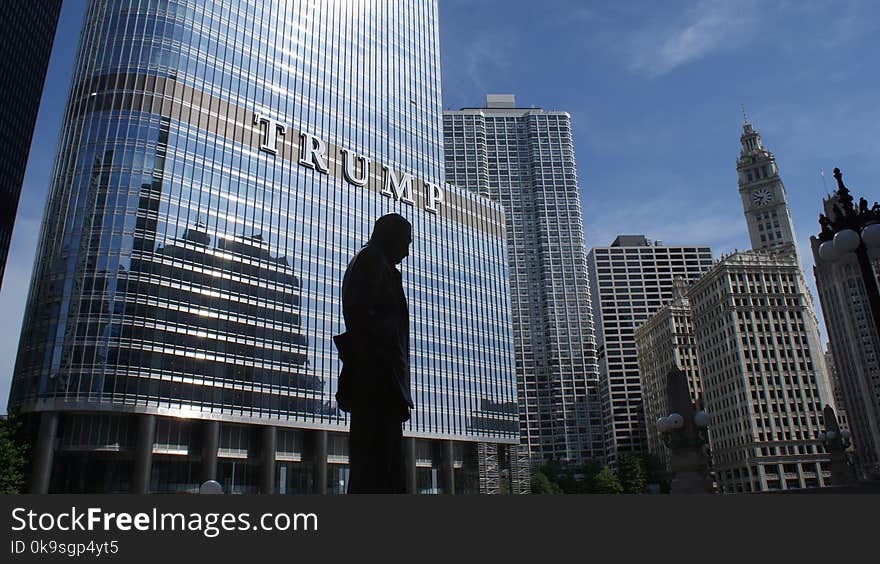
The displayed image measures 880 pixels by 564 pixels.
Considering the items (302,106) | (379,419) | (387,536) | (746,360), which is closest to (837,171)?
(379,419)

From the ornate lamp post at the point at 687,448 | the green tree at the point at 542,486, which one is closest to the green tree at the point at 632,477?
the green tree at the point at 542,486

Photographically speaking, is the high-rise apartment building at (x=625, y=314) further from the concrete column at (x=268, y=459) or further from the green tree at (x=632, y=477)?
the concrete column at (x=268, y=459)

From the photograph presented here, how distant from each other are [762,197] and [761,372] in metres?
64.6

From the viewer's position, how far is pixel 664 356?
14650 centimetres

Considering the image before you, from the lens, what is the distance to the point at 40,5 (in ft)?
435

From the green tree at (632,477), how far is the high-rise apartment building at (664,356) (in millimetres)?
23374

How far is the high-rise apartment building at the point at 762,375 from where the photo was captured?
105562mm

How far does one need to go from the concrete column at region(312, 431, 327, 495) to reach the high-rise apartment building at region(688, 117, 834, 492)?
76660mm

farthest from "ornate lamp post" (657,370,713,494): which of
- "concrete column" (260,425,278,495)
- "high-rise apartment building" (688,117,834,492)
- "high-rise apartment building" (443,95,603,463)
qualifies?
"high-rise apartment building" (443,95,603,463)

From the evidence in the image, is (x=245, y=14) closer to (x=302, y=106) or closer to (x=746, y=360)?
(x=302, y=106)

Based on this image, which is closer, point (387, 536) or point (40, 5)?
point (387, 536)

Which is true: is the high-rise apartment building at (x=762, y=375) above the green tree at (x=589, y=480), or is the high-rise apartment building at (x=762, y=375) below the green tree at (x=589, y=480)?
above

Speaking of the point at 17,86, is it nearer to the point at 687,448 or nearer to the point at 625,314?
the point at 687,448

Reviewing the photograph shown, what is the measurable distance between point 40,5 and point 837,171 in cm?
16051
